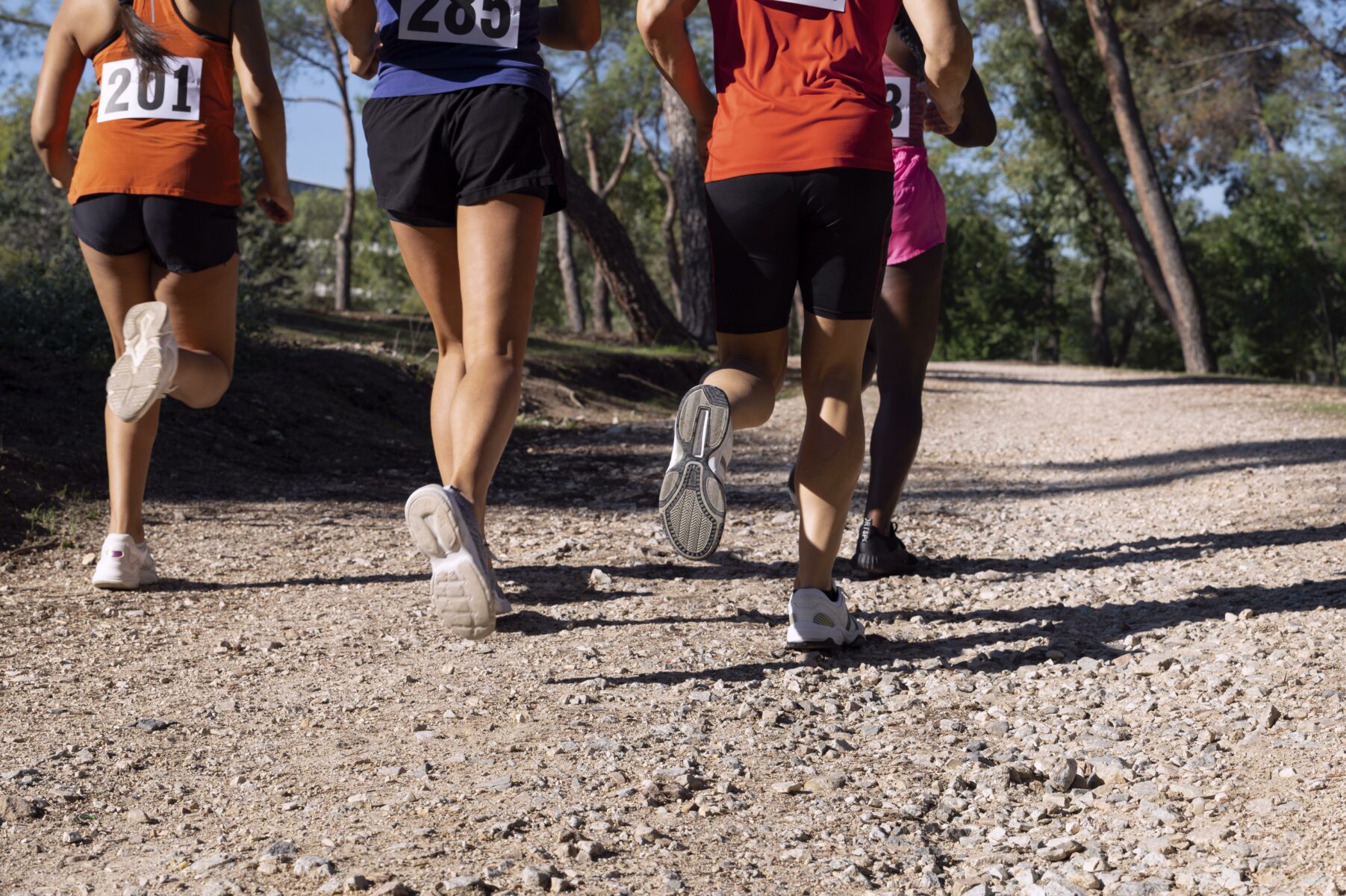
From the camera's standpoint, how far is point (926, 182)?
4.20m

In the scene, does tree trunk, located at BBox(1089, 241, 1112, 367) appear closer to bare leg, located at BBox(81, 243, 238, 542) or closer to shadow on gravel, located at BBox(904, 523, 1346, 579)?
shadow on gravel, located at BBox(904, 523, 1346, 579)

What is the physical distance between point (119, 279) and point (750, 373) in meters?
2.18

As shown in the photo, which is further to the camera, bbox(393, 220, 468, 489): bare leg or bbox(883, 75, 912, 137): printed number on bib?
bbox(883, 75, 912, 137): printed number on bib

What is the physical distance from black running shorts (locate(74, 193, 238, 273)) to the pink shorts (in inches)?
88.3

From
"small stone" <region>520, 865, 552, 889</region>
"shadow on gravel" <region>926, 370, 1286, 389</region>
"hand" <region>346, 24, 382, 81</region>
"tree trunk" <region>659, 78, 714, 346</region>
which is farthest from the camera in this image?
"shadow on gravel" <region>926, 370, 1286, 389</region>

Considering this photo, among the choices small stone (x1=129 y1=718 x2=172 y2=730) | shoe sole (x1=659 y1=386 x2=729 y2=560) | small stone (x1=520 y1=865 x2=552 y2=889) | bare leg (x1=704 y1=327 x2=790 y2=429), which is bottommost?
small stone (x1=129 y1=718 x2=172 y2=730)

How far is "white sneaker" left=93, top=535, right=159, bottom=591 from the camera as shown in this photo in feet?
13.0

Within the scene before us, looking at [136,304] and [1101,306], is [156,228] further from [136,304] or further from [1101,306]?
[1101,306]

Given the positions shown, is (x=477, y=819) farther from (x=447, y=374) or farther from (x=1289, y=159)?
(x=1289, y=159)

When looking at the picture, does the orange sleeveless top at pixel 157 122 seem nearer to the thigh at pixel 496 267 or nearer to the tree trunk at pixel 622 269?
the thigh at pixel 496 267

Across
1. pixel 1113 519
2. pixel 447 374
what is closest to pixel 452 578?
pixel 447 374

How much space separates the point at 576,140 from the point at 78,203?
3890 cm

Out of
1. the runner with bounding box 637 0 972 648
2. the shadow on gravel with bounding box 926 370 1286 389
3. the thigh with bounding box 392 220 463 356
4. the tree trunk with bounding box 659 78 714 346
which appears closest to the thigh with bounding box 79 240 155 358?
the thigh with bounding box 392 220 463 356

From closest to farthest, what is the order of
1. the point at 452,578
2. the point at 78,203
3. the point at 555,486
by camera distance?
the point at 452,578 → the point at 78,203 → the point at 555,486
